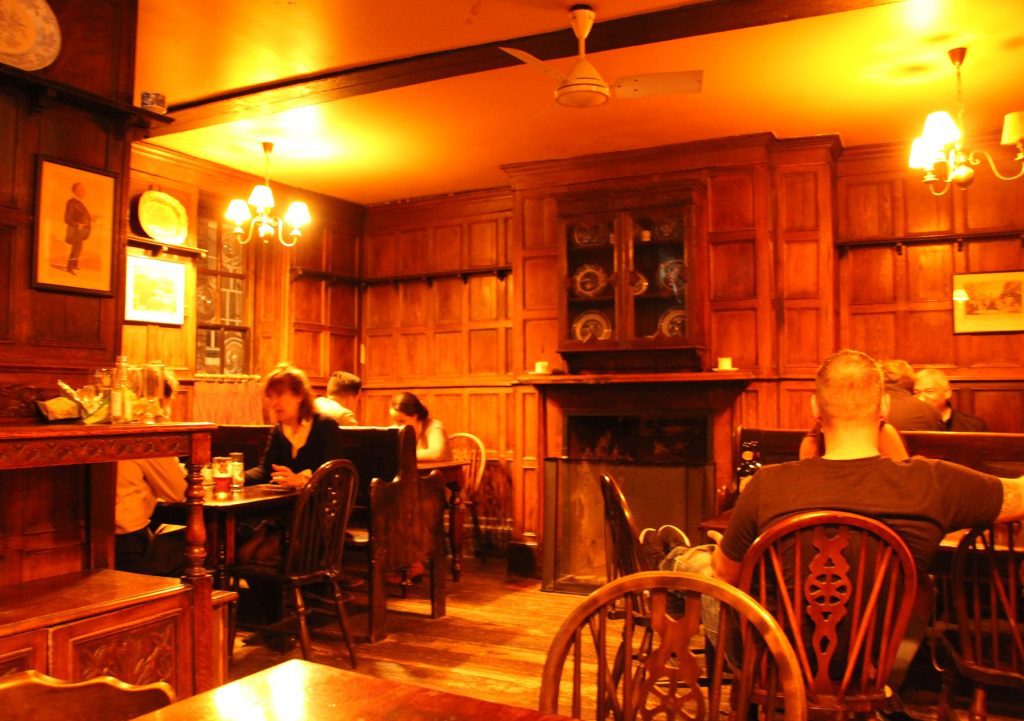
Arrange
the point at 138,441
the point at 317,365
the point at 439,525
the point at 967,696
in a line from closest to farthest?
the point at 138,441, the point at 967,696, the point at 439,525, the point at 317,365

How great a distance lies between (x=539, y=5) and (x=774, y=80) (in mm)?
1679

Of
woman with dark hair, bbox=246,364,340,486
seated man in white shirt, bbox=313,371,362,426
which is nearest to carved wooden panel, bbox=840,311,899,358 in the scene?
seated man in white shirt, bbox=313,371,362,426

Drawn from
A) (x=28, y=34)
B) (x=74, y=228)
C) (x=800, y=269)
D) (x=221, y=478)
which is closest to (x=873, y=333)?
A: (x=800, y=269)

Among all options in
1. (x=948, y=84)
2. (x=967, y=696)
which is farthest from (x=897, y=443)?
(x=948, y=84)

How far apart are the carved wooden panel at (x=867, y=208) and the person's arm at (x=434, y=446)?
11.0 ft

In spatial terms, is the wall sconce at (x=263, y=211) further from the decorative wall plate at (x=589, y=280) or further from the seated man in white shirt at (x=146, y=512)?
the seated man in white shirt at (x=146, y=512)

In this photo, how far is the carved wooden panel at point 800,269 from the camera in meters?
5.88

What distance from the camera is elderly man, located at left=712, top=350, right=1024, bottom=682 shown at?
2010mm

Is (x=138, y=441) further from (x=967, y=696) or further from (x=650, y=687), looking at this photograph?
(x=967, y=696)

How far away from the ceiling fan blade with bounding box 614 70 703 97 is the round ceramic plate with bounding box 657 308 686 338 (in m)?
2.40

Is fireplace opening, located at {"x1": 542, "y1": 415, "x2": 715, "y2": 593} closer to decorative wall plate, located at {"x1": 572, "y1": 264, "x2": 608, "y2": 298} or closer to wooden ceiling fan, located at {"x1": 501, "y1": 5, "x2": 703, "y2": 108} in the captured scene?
decorative wall plate, located at {"x1": 572, "y1": 264, "x2": 608, "y2": 298}

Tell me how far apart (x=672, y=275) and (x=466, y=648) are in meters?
3.07

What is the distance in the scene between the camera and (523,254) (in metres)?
6.68

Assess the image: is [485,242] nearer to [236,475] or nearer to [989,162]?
[236,475]
